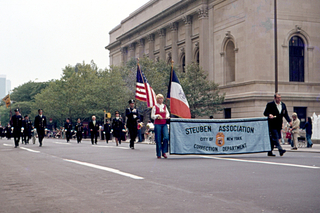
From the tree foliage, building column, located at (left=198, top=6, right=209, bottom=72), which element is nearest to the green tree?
the tree foliage

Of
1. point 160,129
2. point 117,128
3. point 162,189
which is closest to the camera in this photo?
point 162,189

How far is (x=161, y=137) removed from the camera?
1412cm

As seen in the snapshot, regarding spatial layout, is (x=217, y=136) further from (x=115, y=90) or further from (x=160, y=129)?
(x=115, y=90)

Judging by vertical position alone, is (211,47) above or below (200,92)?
above

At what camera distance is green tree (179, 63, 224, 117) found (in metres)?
48.7

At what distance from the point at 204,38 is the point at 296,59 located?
428 inches

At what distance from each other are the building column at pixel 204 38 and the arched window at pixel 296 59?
383 inches

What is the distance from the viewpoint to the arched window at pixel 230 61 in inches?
2007

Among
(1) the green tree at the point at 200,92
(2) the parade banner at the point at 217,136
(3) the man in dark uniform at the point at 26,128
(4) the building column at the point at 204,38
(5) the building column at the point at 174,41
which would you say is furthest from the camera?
(5) the building column at the point at 174,41

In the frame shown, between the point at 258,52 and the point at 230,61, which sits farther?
the point at 230,61

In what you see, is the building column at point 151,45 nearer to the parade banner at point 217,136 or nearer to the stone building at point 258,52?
the stone building at point 258,52

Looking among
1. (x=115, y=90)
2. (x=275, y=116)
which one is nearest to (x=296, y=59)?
(x=115, y=90)

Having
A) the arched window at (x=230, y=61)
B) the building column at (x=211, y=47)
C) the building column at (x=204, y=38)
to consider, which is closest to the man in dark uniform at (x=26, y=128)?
the arched window at (x=230, y=61)

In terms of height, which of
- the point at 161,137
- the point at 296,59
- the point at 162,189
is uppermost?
the point at 296,59
